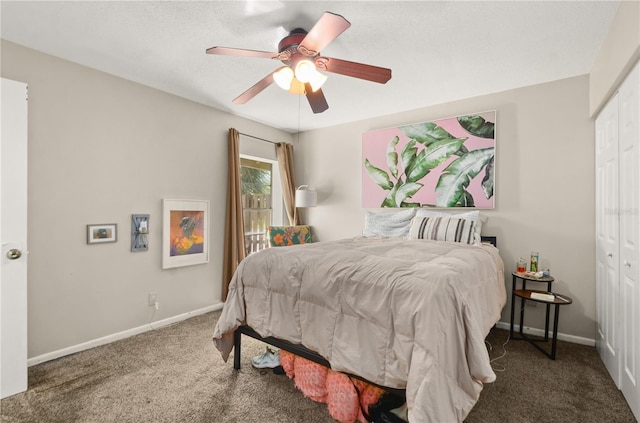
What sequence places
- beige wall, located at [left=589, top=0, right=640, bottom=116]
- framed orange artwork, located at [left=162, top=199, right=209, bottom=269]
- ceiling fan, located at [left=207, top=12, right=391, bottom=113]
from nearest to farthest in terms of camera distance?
beige wall, located at [left=589, top=0, right=640, bottom=116] → ceiling fan, located at [left=207, top=12, right=391, bottom=113] → framed orange artwork, located at [left=162, top=199, right=209, bottom=269]

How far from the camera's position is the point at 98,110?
2.83m

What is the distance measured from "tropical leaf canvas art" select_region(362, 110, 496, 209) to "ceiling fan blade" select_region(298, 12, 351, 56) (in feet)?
7.12

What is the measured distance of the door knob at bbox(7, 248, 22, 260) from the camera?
2039mm

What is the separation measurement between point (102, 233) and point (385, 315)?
2.66 m

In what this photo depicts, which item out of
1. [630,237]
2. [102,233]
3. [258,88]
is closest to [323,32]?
[258,88]

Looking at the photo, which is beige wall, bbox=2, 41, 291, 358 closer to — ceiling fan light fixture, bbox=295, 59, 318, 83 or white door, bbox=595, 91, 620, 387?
ceiling fan light fixture, bbox=295, 59, 318, 83

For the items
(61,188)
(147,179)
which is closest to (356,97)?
(147,179)

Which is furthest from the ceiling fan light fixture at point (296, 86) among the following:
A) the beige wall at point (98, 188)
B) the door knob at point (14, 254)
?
the door knob at point (14, 254)

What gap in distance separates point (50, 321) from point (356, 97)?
11.6 feet

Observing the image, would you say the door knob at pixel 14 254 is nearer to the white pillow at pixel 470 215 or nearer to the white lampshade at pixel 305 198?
the white lampshade at pixel 305 198

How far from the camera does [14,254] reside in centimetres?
205

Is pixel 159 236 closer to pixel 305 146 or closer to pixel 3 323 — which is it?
pixel 3 323

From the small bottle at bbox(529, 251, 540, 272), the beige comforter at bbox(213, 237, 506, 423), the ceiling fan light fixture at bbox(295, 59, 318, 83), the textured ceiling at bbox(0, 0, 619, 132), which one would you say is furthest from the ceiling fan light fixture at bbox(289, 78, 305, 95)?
the small bottle at bbox(529, 251, 540, 272)

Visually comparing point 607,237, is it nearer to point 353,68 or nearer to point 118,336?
point 353,68
